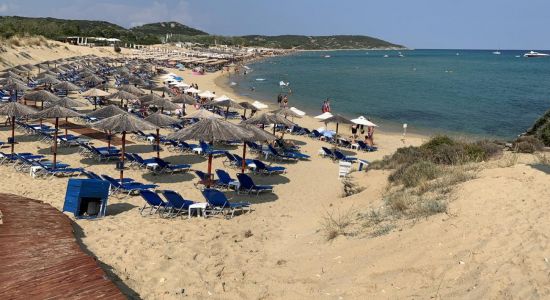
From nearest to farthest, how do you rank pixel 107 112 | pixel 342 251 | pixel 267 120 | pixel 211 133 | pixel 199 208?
pixel 342 251 → pixel 199 208 → pixel 211 133 → pixel 107 112 → pixel 267 120

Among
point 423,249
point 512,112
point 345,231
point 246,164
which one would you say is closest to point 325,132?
point 246,164

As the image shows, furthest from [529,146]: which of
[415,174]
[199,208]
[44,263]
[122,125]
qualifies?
[44,263]

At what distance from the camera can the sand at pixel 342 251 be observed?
4.98 meters

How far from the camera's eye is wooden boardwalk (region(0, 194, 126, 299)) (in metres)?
4.55

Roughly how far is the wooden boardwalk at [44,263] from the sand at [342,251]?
0.69 metres

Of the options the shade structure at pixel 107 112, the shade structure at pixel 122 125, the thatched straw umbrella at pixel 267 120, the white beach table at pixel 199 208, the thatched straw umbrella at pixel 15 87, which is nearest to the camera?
the white beach table at pixel 199 208

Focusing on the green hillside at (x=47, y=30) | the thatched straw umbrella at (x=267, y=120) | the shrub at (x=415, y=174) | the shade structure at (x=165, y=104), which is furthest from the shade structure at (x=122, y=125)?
the green hillside at (x=47, y=30)

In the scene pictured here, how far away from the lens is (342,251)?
21.6 ft

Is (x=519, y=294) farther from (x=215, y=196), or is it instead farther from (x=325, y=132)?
(x=325, y=132)

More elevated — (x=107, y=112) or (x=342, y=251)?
(x=107, y=112)

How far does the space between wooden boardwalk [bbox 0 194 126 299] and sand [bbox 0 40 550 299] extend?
2.26 feet

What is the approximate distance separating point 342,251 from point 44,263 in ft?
12.8

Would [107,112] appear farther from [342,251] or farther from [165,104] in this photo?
[342,251]

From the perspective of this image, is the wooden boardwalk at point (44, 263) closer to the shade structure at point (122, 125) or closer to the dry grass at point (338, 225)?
the dry grass at point (338, 225)
